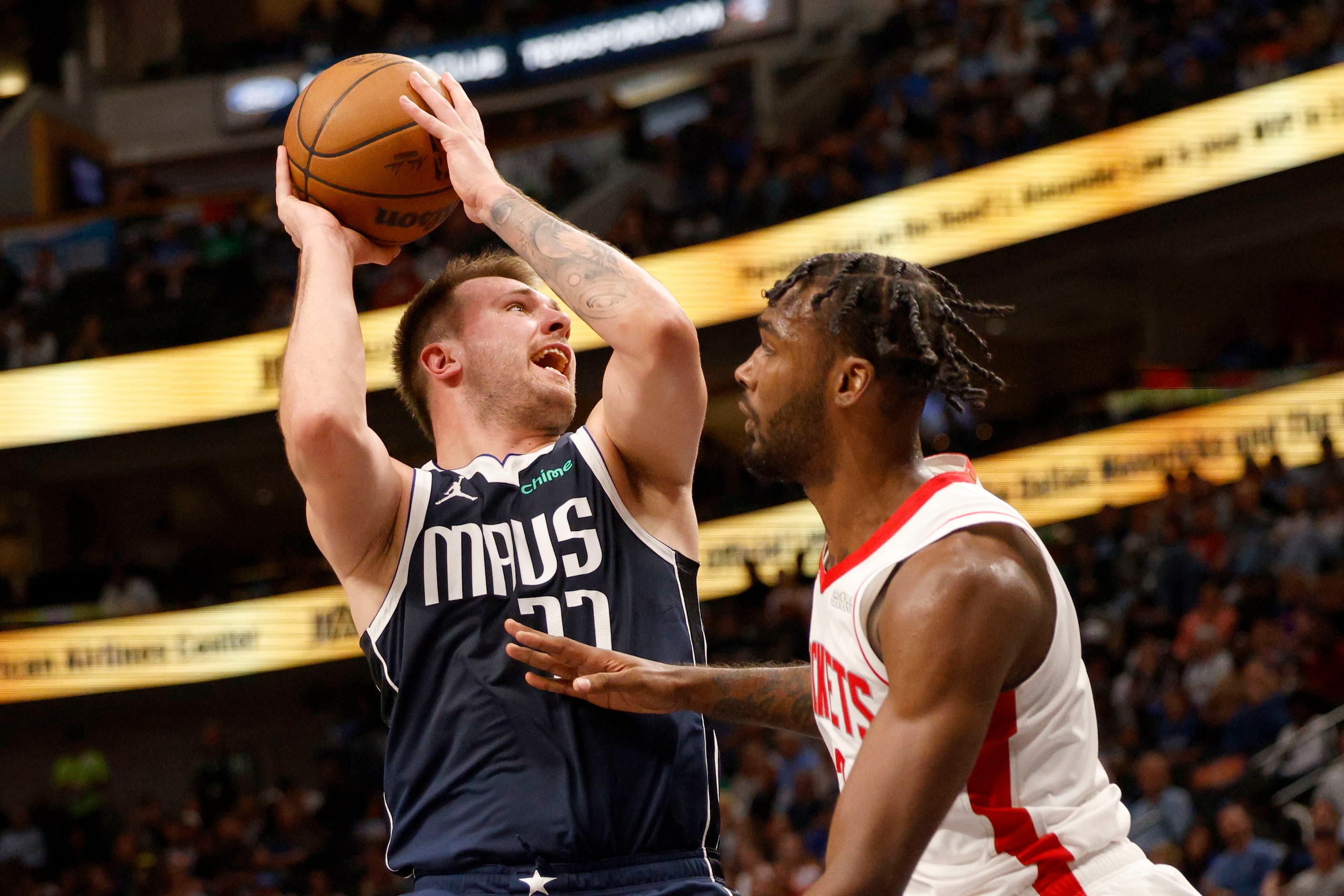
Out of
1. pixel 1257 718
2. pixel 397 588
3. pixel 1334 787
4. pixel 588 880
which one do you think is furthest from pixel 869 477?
pixel 1257 718

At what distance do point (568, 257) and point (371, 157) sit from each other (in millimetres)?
617

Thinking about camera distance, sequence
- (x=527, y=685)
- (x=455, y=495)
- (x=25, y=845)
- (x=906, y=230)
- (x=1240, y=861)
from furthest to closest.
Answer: (x=906, y=230) < (x=25, y=845) < (x=1240, y=861) < (x=455, y=495) < (x=527, y=685)

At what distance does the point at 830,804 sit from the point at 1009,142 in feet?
25.7

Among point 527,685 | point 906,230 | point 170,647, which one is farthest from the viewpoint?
point 170,647

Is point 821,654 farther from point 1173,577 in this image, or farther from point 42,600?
point 42,600

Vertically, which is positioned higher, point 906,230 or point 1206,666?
point 906,230

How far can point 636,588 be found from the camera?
3115 mm

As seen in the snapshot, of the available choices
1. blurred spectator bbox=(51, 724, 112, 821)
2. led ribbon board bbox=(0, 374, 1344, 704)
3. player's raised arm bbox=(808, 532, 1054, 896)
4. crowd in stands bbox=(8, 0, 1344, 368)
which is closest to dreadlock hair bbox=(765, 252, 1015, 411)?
player's raised arm bbox=(808, 532, 1054, 896)

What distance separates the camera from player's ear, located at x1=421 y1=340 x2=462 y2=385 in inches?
135

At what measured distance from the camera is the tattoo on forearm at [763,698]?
3.02m

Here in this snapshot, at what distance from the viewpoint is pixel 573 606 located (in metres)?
3.04

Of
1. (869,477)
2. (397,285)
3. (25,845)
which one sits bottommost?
(25,845)

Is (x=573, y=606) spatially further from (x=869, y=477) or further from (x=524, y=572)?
(x=869, y=477)

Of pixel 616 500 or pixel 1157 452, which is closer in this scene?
pixel 616 500
